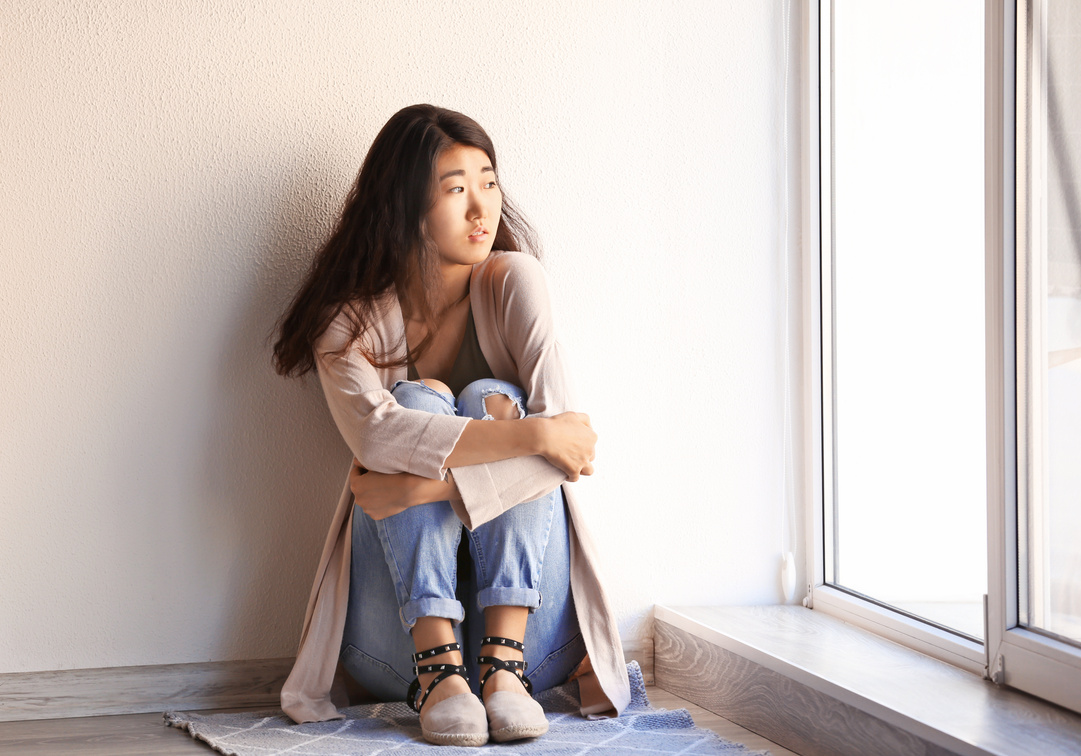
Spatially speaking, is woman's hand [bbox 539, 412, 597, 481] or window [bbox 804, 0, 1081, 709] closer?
window [bbox 804, 0, 1081, 709]

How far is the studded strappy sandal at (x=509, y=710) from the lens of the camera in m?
1.36

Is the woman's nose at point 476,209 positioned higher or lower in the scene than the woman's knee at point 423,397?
higher

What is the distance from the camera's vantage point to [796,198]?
2020mm

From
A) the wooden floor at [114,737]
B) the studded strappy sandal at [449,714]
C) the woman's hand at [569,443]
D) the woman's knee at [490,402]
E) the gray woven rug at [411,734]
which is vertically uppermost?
the woman's knee at [490,402]

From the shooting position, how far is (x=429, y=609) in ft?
4.74

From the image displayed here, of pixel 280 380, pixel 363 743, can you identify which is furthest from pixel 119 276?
pixel 363 743

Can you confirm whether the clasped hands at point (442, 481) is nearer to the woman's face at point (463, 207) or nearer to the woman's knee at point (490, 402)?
the woman's knee at point (490, 402)

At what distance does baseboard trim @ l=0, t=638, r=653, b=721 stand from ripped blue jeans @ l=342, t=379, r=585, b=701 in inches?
8.7

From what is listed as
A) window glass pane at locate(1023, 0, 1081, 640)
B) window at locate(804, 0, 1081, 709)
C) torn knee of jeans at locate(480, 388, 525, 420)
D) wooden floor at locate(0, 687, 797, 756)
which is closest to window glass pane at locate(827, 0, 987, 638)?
window at locate(804, 0, 1081, 709)

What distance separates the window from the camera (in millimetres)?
1354

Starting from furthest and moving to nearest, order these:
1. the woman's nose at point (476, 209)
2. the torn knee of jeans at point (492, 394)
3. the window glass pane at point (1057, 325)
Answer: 1. the woman's nose at point (476, 209)
2. the torn knee of jeans at point (492, 394)
3. the window glass pane at point (1057, 325)

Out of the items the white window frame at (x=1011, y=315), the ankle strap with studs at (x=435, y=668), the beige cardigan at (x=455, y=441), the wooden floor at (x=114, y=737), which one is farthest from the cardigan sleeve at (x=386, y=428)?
the white window frame at (x=1011, y=315)

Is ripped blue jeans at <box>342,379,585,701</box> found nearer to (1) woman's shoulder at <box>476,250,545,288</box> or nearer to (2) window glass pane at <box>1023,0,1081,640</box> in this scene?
(1) woman's shoulder at <box>476,250,545,288</box>

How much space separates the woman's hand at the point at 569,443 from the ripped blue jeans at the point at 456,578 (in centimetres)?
8
